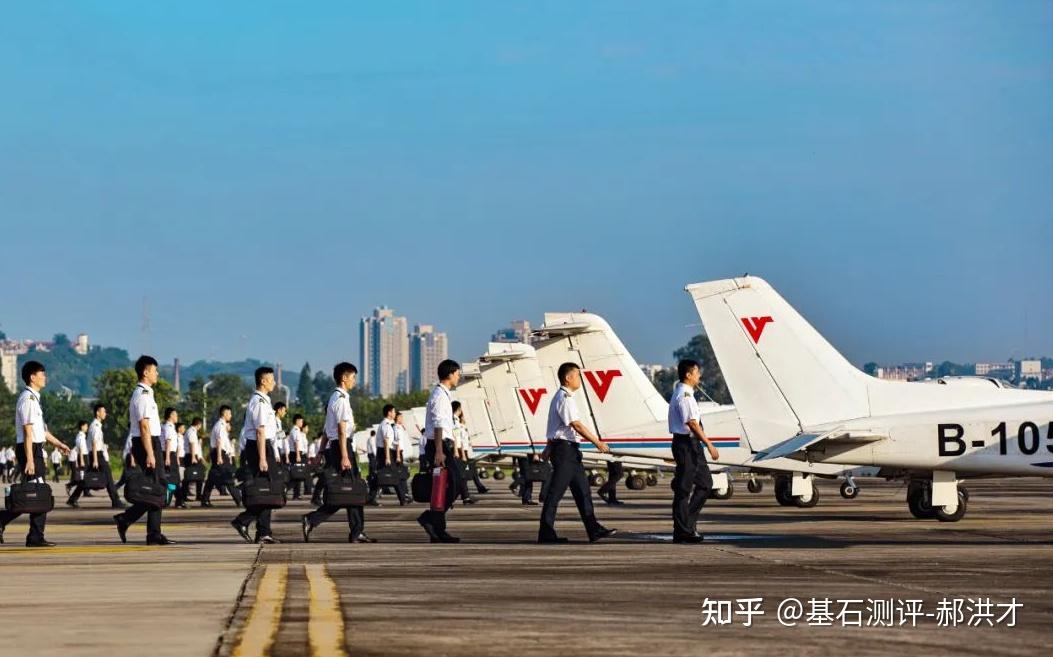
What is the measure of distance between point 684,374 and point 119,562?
6726 millimetres

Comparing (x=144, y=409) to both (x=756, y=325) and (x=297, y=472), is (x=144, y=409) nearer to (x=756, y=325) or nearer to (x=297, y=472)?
(x=756, y=325)

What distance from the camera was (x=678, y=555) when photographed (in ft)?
54.1

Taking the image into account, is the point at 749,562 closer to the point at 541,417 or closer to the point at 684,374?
the point at 684,374

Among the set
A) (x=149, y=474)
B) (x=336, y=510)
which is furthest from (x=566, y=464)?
(x=149, y=474)

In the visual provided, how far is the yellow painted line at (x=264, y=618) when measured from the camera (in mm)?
9547

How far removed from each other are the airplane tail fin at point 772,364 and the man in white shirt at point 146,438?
921 centimetres

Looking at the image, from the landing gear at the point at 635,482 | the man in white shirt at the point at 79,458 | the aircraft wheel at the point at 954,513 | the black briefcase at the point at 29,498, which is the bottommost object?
the aircraft wheel at the point at 954,513

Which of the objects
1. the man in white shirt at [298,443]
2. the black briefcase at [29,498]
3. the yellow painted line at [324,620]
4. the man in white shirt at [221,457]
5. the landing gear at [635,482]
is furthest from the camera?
the landing gear at [635,482]

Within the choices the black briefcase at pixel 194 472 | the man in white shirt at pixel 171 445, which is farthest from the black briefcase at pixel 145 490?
the black briefcase at pixel 194 472

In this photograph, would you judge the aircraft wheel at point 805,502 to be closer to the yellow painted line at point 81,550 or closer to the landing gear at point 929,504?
the landing gear at point 929,504

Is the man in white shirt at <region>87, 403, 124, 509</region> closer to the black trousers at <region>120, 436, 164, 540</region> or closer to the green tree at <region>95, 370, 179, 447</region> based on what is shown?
the black trousers at <region>120, 436, 164, 540</region>

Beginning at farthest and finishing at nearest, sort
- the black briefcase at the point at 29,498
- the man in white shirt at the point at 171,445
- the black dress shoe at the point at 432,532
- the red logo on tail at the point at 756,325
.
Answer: the man in white shirt at the point at 171,445
the red logo on tail at the point at 756,325
the black dress shoe at the point at 432,532
the black briefcase at the point at 29,498

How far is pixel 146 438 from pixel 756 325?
10.2 metres

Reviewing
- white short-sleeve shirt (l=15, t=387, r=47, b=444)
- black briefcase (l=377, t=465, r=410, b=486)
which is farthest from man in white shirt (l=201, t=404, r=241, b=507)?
white short-sleeve shirt (l=15, t=387, r=47, b=444)
